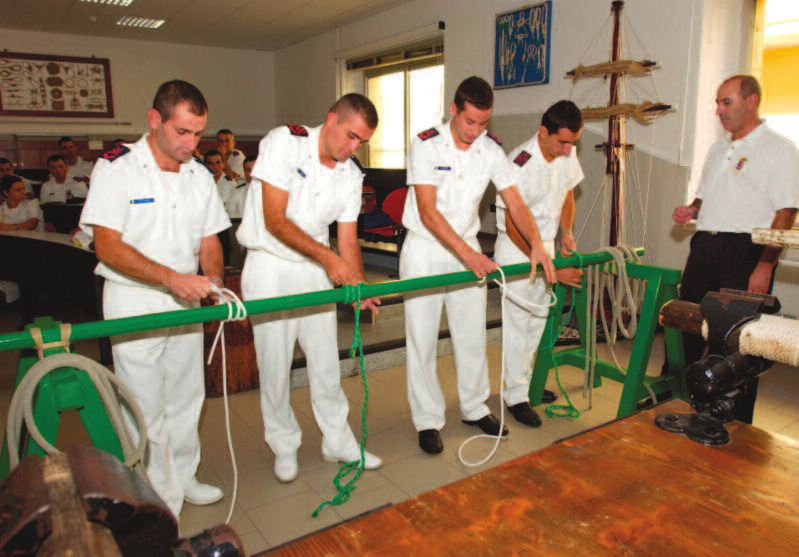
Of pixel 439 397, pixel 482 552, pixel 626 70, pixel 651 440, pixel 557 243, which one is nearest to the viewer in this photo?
pixel 482 552

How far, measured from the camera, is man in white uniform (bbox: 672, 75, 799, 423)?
294 cm

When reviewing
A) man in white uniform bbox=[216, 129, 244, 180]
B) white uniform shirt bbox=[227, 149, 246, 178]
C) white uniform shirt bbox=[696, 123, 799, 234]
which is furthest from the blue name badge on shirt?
white uniform shirt bbox=[227, 149, 246, 178]

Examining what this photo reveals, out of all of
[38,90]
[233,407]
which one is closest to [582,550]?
[233,407]

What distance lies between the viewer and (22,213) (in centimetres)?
581

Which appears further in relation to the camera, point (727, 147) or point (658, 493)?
point (727, 147)

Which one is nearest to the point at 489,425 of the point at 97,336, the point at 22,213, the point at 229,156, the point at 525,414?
the point at 525,414

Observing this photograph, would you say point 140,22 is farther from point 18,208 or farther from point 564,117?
point 564,117

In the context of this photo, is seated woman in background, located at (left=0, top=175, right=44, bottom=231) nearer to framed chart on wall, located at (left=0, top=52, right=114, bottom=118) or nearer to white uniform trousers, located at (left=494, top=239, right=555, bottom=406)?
framed chart on wall, located at (left=0, top=52, right=114, bottom=118)

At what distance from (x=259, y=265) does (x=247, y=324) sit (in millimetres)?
1215

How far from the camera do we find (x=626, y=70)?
4605 mm

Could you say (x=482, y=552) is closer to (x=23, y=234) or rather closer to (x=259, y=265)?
(x=259, y=265)

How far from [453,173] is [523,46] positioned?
390 cm

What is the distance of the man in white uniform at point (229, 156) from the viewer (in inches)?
276

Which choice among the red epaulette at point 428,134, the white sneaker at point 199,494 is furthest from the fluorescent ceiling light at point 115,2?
the white sneaker at point 199,494
